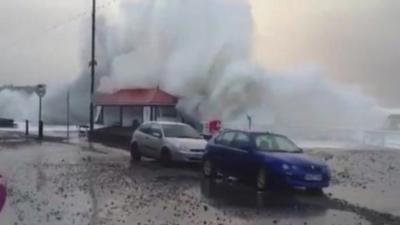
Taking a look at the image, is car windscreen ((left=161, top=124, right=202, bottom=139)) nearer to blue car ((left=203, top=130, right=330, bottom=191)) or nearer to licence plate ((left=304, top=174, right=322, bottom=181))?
blue car ((left=203, top=130, right=330, bottom=191))

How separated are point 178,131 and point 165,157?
52.4 inches

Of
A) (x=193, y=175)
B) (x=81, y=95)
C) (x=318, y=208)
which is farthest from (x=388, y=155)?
(x=81, y=95)

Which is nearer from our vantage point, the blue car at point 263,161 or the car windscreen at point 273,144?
the blue car at point 263,161

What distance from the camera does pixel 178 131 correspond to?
23.1 m

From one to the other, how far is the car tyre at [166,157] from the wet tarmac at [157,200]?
1.07 m

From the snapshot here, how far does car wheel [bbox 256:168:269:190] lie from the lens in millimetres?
15773

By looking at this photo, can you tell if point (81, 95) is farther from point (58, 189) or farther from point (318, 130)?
point (58, 189)

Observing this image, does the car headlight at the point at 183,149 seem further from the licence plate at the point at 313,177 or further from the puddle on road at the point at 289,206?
the licence plate at the point at 313,177

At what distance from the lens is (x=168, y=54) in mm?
55406

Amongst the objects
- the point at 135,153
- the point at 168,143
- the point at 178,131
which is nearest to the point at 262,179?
the point at 168,143

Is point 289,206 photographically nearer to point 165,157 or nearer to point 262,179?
point 262,179

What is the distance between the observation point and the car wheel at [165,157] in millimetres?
21991

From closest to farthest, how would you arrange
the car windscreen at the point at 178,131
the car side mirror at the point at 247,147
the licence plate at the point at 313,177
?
the licence plate at the point at 313,177, the car side mirror at the point at 247,147, the car windscreen at the point at 178,131

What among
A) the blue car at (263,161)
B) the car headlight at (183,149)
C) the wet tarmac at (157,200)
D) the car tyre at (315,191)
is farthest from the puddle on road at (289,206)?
the car headlight at (183,149)
